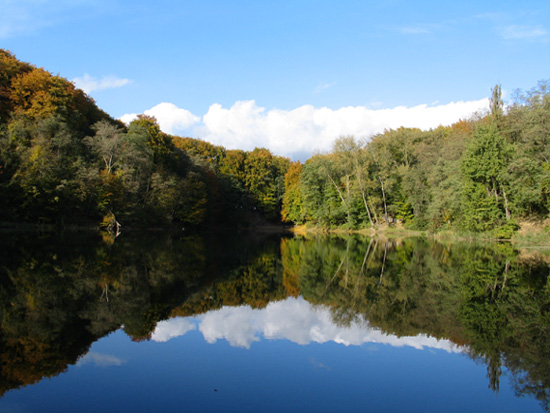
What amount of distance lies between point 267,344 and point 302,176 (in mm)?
56712

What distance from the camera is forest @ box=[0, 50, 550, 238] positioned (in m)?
32.7

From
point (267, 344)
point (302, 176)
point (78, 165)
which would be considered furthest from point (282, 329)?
point (302, 176)

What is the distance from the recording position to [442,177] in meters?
41.9

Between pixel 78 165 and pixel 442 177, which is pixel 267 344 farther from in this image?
pixel 442 177

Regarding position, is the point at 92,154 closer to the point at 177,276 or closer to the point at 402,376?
the point at 177,276

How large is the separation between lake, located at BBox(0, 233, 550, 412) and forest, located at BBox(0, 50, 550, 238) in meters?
23.4

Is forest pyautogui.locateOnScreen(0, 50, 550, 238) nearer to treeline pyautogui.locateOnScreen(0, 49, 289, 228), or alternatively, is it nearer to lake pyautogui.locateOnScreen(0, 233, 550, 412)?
treeline pyautogui.locateOnScreen(0, 49, 289, 228)

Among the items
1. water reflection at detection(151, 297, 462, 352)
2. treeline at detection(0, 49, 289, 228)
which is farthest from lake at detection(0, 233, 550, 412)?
treeline at detection(0, 49, 289, 228)

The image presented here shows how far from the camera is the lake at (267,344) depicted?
469cm

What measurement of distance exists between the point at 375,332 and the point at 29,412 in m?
5.64

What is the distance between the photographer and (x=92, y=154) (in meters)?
42.1

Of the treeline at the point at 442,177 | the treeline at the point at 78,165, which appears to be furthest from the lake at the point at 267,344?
the treeline at the point at 78,165

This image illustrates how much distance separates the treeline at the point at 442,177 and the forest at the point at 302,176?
127 millimetres

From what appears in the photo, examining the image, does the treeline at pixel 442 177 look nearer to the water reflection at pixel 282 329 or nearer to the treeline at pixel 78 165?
the treeline at pixel 78 165
